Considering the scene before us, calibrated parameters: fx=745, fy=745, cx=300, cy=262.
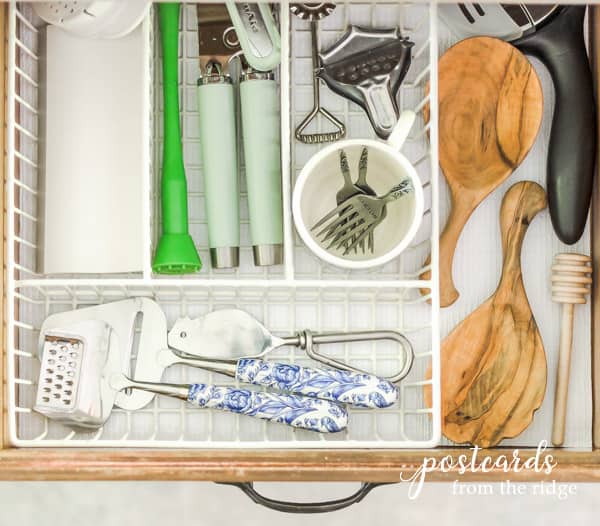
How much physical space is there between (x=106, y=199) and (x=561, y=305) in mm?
566

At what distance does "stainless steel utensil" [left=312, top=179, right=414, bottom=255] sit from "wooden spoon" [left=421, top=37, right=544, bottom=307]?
0.34ft

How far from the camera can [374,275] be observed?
3.01ft

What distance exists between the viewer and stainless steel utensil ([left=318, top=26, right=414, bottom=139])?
0.89m

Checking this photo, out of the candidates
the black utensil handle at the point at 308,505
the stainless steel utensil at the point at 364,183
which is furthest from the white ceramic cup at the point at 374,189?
the black utensil handle at the point at 308,505

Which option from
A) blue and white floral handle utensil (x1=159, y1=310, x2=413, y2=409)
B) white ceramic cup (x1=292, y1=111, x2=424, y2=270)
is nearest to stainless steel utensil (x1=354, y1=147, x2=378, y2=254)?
white ceramic cup (x1=292, y1=111, x2=424, y2=270)

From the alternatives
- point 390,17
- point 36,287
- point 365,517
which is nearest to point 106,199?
point 36,287

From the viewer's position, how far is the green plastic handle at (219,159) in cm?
85

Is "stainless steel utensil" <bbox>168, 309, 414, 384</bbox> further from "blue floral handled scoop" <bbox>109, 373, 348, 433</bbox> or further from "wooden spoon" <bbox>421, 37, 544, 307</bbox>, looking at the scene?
"wooden spoon" <bbox>421, 37, 544, 307</bbox>

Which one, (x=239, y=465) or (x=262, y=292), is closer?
(x=239, y=465)

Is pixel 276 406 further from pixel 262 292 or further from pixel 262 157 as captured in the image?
pixel 262 157

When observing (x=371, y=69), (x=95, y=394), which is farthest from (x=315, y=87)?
(x=95, y=394)

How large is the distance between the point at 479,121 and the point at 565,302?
0.80ft

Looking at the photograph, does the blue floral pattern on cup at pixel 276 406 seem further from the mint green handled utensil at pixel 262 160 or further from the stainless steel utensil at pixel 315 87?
the stainless steel utensil at pixel 315 87

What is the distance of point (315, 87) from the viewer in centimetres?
90
